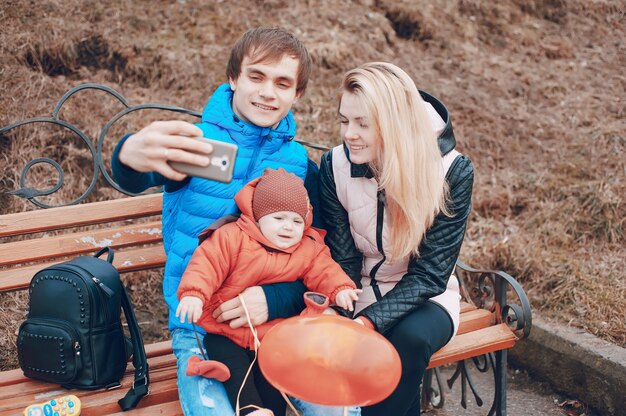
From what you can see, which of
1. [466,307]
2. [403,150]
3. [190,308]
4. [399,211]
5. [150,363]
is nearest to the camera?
[190,308]

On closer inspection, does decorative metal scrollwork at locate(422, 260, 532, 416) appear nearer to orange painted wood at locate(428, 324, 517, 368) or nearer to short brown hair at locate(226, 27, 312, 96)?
orange painted wood at locate(428, 324, 517, 368)

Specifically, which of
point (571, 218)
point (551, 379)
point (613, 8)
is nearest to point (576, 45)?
point (613, 8)

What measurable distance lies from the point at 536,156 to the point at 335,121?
1636mm

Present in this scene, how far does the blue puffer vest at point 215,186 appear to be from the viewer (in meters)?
2.57

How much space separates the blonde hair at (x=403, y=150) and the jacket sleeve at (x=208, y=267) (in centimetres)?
67

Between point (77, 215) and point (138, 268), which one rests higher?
point (77, 215)

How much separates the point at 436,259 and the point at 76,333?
1426 millimetres

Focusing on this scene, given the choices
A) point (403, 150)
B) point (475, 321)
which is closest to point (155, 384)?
point (403, 150)

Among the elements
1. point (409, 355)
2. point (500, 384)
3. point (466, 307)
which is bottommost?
point (500, 384)

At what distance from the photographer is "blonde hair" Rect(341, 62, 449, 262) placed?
2.50 m

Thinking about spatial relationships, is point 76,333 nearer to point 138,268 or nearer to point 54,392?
point 54,392

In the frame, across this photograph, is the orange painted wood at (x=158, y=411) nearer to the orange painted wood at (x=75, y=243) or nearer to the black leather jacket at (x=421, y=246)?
the black leather jacket at (x=421, y=246)

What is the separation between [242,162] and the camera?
8.71ft

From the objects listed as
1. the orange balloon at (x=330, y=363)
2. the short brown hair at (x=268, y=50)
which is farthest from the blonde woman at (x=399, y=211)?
the orange balloon at (x=330, y=363)
